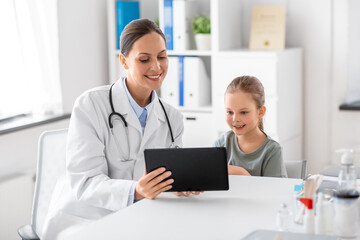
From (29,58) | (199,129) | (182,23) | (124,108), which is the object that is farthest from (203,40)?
(124,108)

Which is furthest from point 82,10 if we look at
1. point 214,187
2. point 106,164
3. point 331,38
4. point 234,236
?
point 234,236

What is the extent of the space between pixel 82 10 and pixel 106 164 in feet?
7.24

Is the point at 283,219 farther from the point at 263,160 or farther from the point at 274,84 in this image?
the point at 274,84

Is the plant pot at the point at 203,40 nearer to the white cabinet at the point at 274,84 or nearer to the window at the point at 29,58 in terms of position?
the white cabinet at the point at 274,84

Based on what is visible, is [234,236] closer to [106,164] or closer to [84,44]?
[106,164]

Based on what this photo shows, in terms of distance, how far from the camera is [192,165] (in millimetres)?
2051

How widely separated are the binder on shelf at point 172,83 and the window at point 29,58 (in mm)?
733

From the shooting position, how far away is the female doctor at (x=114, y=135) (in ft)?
7.52

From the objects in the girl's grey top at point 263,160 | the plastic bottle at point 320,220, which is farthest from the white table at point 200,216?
the girl's grey top at point 263,160

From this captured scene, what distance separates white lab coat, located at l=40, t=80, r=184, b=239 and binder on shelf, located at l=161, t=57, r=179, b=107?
179cm

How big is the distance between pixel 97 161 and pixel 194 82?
2.01m

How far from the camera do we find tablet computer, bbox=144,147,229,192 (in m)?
2.04

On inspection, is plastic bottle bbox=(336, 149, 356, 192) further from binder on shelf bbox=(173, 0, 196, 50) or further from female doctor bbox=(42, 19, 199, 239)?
binder on shelf bbox=(173, 0, 196, 50)

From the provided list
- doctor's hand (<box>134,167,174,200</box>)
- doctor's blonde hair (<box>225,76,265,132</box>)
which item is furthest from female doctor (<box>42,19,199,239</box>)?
doctor's blonde hair (<box>225,76,265,132</box>)
